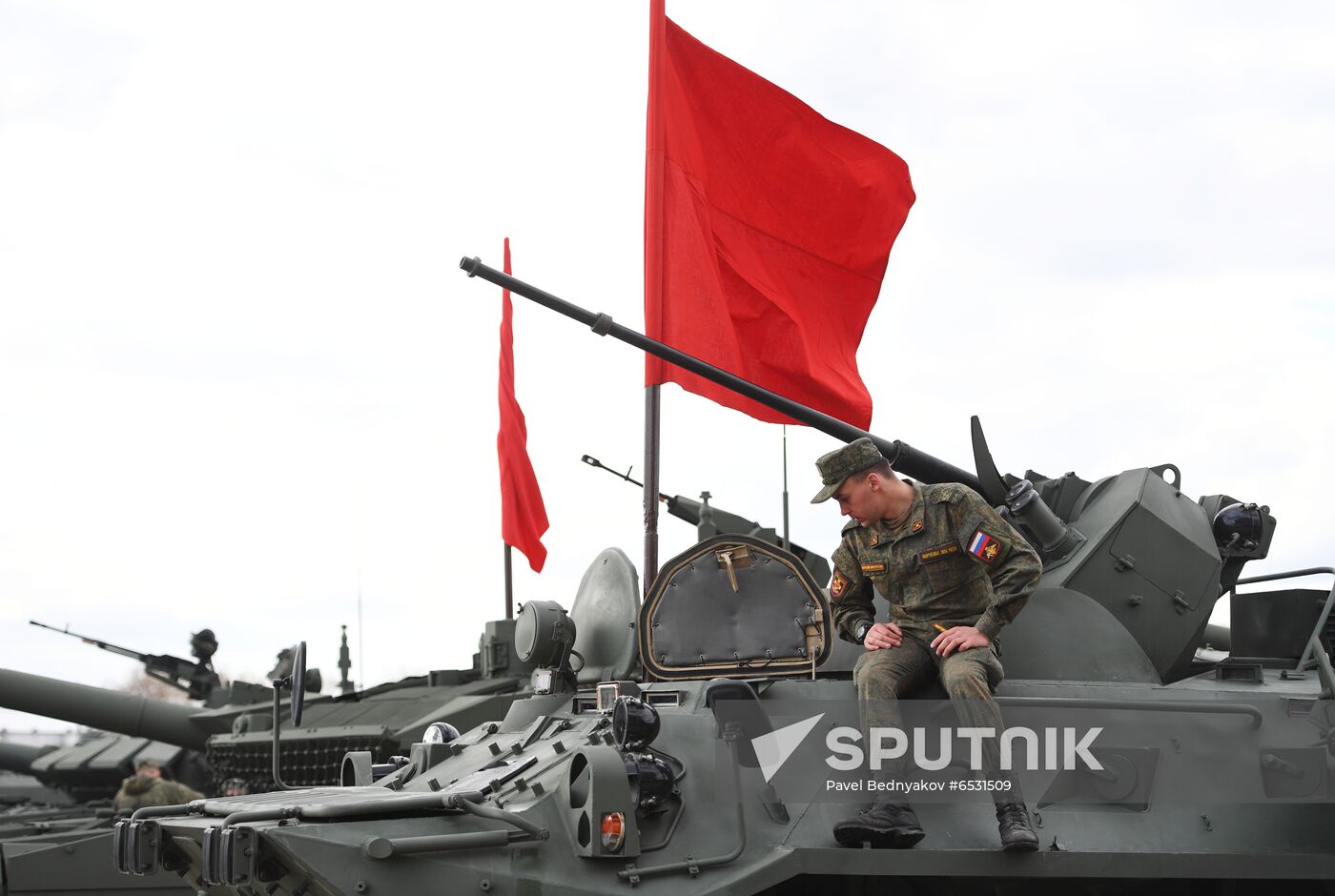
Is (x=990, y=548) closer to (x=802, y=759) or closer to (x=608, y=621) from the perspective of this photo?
(x=802, y=759)

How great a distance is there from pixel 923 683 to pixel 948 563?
1.86 ft

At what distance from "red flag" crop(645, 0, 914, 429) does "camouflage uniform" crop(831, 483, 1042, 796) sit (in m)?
3.50

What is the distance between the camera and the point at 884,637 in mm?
7277

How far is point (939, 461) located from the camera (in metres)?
8.98

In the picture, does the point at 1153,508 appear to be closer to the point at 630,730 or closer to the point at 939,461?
the point at 939,461

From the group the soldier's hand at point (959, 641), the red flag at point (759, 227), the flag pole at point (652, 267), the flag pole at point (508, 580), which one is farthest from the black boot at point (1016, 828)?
the flag pole at point (508, 580)

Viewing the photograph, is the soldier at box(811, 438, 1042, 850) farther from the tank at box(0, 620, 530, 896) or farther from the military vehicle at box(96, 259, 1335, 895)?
the tank at box(0, 620, 530, 896)

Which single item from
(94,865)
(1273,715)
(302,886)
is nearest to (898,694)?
(1273,715)

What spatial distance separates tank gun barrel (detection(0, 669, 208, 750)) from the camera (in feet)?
69.1

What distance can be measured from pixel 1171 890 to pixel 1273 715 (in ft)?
3.13

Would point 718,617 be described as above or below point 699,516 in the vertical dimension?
below

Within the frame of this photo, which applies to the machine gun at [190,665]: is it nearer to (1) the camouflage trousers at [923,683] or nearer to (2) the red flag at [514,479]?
(2) the red flag at [514,479]

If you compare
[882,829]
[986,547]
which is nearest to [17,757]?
[882,829]

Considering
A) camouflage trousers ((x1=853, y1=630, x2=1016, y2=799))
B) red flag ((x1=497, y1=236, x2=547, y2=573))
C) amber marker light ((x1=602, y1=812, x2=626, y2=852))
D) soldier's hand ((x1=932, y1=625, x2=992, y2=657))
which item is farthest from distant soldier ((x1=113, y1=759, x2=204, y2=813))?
soldier's hand ((x1=932, y1=625, x2=992, y2=657))
